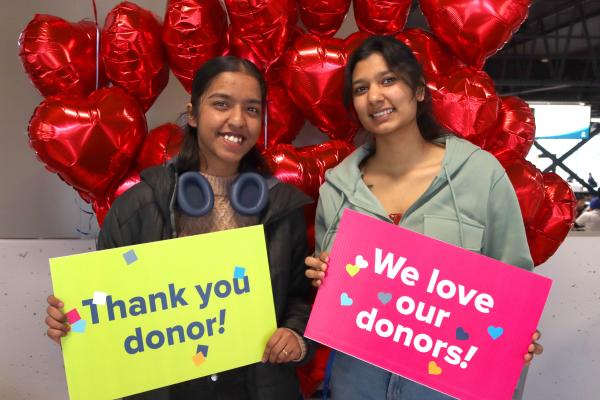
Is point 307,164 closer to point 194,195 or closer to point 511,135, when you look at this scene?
point 194,195

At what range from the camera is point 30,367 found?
1686mm

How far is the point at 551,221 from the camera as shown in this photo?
4.52 feet

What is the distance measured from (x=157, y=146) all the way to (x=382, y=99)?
661 millimetres

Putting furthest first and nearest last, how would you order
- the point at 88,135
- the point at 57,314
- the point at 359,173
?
the point at 88,135 → the point at 359,173 → the point at 57,314

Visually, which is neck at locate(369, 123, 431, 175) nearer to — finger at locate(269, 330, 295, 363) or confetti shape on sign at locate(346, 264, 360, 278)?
confetti shape on sign at locate(346, 264, 360, 278)

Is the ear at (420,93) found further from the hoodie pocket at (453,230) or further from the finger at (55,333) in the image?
the finger at (55,333)

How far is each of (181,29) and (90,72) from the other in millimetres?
309

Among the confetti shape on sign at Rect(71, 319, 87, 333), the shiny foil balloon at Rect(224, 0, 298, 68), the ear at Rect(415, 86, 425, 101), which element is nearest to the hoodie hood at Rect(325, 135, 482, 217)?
the ear at Rect(415, 86, 425, 101)

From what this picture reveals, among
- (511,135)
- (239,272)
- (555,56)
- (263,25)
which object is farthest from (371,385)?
(555,56)

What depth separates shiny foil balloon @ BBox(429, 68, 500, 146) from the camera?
1306mm

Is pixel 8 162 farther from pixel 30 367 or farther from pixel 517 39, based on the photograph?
pixel 517 39

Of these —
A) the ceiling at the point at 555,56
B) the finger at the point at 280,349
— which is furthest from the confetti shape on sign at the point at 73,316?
the ceiling at the point at 555,56

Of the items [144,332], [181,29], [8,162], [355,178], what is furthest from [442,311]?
[8,162]

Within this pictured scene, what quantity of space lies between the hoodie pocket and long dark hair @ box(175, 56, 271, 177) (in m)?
0.38
